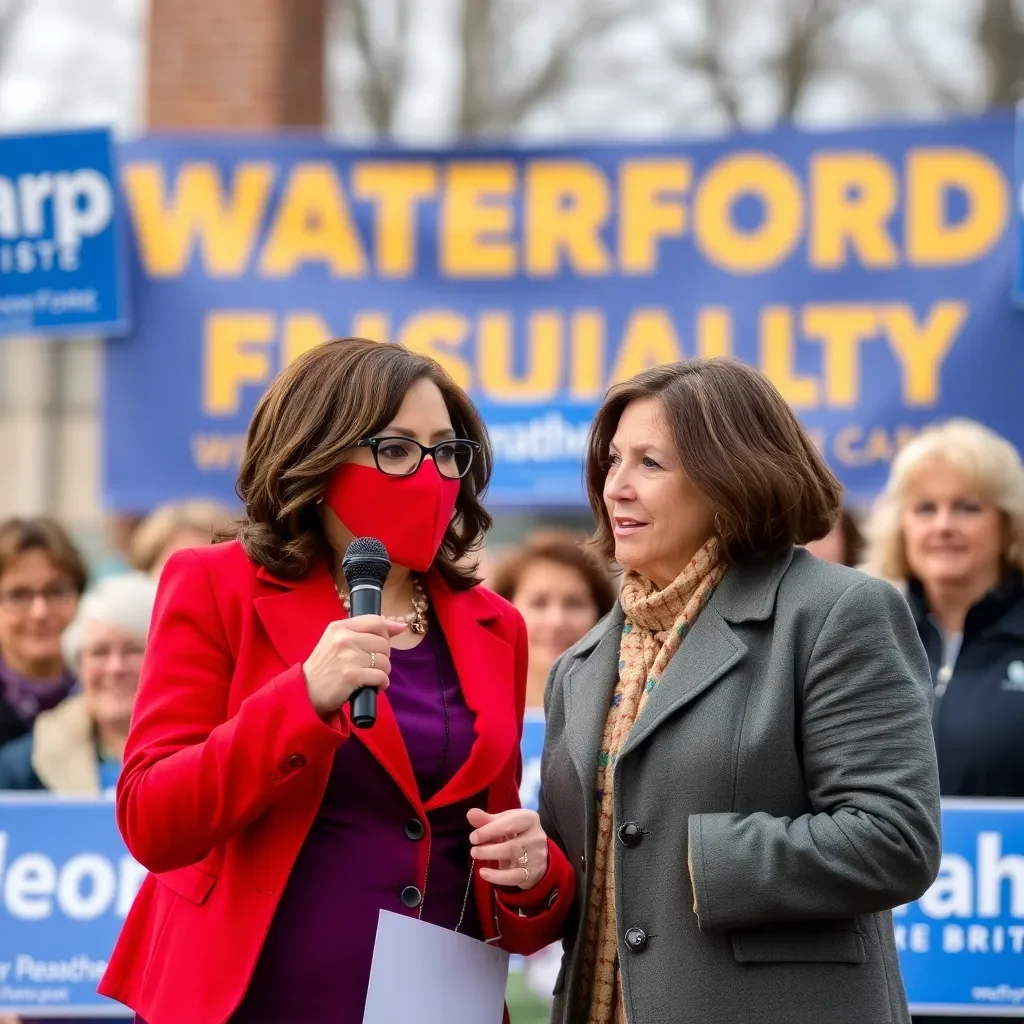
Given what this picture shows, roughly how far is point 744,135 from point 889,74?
1182 centimetres

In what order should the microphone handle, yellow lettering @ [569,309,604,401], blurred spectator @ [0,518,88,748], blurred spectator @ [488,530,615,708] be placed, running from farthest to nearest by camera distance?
yellow lettering @ [569,309,604,401], blurred spectator @ [488,530,615,708], blurred spectator @ [0,518,88,748], the microphone handle

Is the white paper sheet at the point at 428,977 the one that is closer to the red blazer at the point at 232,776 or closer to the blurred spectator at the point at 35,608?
the red blazer at the point at 232,776

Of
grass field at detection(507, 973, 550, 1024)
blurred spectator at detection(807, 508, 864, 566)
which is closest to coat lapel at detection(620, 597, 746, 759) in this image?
grass field at detection(507, 973, 550, 1024)

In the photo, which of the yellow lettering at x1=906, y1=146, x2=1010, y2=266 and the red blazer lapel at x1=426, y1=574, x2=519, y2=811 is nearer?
the red blazer lapel at x1=426, y1=574, x2=519, y2=811

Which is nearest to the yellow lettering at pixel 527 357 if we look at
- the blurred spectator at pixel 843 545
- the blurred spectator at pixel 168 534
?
the blurred spectator at pixel 168 534

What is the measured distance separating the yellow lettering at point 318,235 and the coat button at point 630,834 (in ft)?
15.0

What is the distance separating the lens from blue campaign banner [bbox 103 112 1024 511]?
6.32 m

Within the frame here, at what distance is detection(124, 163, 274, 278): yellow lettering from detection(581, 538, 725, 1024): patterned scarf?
4513 millimetres

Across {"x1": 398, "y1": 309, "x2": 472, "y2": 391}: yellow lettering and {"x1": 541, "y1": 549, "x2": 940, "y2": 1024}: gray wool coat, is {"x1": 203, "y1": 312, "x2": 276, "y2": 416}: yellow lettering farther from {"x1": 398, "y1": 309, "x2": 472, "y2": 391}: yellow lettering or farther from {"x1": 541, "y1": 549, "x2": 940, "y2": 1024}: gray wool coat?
{"x1": 541, "y1": 549, "x2": 940, "y2": 1024}: gray wool coat

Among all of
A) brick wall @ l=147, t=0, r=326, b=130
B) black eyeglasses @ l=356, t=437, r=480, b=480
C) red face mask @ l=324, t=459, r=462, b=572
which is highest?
brick wall @ l=147, t=0, r=326, b=130

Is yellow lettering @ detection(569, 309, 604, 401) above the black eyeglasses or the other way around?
above

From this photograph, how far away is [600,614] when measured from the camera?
520 cm

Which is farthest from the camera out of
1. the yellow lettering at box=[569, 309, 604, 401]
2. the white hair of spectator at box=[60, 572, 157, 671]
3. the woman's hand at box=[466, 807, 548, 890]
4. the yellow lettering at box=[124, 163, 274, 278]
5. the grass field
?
the yellow lettering at box=[124, 163, 274, 278]

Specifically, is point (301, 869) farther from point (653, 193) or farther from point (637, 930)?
point (653, 193)
